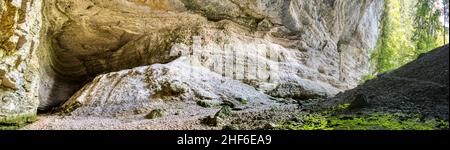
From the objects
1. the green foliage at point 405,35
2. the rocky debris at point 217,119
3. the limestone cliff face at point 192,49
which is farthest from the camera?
the limestone cliff face at point 192,49

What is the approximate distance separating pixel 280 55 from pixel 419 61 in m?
9.88

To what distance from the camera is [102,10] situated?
59.8 feet

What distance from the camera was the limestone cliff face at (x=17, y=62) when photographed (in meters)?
10.0

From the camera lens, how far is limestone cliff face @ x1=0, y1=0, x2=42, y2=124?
10.0 m

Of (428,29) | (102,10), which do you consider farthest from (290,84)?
(102,10)

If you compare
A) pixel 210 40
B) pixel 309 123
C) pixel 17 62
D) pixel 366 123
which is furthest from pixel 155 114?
pixel 210 40

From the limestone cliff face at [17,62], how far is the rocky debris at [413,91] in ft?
30.4

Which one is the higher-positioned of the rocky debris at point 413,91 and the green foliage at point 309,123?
the rocky debris at point 413,91

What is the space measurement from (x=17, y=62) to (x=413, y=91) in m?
11.4

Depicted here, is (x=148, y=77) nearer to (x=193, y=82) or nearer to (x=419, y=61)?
(x=193, y=82)

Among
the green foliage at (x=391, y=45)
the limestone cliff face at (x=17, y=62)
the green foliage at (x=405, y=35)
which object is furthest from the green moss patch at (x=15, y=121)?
the green foliage at (x=391, y=45)

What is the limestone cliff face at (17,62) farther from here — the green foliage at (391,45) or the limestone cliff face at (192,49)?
the green foliage at (391,45)

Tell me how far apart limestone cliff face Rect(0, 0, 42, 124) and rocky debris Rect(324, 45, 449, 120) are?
926 centimetres

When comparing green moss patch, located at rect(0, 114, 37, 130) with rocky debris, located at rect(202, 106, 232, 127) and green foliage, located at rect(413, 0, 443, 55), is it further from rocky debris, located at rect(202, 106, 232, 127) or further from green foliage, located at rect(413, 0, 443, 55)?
green foliage, located at rect(413, 0, 443, 55)
